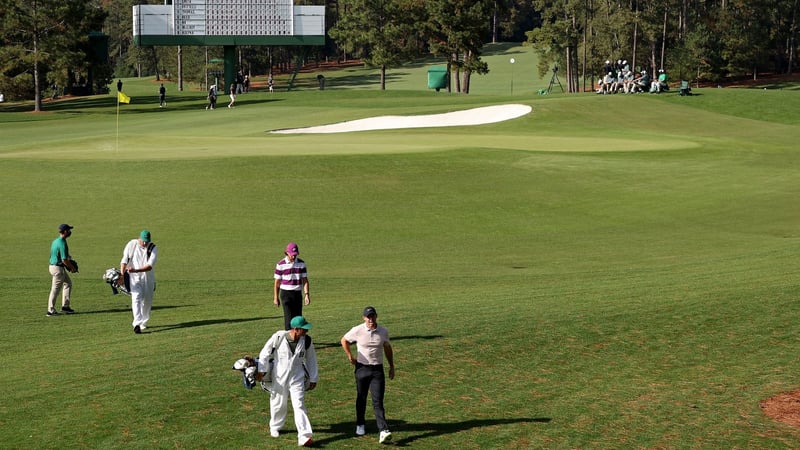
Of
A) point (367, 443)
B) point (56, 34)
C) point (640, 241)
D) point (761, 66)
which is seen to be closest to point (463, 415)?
point (367, 443)

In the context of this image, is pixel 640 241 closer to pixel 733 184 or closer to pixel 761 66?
pixel 733 184

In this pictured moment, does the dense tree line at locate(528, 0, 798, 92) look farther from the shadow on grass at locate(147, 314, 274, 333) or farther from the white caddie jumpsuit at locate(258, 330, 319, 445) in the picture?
the white caddie jumpsuit at locate(258, 330, 319, 445)

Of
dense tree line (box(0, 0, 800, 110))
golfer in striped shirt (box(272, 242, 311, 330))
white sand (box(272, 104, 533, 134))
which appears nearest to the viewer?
golfer in striped shirt (box(272, 242, 311, 330))

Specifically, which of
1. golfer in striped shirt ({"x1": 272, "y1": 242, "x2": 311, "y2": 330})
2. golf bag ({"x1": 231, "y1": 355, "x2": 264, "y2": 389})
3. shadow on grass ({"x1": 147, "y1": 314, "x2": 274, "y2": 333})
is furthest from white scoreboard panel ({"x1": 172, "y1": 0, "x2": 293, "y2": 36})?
golf bag ({"x1": 231, "y1": 355, "x2": 264, "y2": 389})

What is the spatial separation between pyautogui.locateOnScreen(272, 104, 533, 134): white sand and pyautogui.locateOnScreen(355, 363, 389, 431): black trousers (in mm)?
47938

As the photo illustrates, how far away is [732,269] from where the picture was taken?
92.6 feet

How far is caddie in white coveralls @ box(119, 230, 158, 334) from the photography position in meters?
21.0

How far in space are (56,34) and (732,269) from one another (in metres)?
75.8

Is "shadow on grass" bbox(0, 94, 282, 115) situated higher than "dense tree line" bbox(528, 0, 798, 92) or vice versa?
"dense tree line" bbox(528, 0, 798, 92)

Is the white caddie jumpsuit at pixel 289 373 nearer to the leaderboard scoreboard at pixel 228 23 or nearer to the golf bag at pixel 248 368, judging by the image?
the golf bag at pixel 248 368

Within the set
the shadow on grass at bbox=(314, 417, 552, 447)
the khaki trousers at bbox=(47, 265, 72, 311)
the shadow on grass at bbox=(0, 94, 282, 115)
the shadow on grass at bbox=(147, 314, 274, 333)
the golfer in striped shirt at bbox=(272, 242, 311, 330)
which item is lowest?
the shadow on grass at bbox=(314, 417, 552, 447)

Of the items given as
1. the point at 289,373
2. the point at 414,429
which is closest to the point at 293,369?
the point at 289,373

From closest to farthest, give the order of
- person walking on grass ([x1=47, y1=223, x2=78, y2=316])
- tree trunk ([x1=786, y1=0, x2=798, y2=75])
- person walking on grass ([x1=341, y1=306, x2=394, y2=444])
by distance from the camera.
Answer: person walking on grass ([x1=341, y1=306, x2=394, y2=444]), person walking on grass ([x1=47, y1=223, x2=78, y2=316]), tree trunk ([x1=786, y1=0, x2=798, y2=75])

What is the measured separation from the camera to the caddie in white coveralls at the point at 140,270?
21.0m
